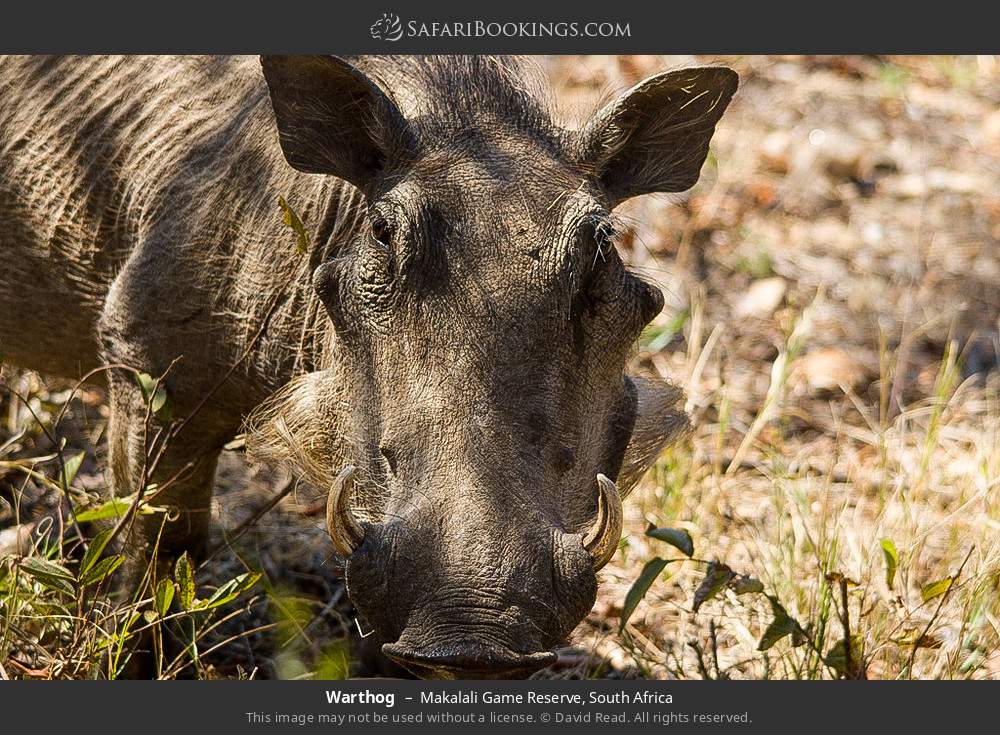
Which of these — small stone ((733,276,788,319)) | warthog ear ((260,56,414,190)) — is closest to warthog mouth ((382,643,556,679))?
warthog ear ((260,56,414,190))

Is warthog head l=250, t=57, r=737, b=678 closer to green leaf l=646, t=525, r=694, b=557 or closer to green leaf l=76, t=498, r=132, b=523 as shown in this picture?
green leaf l=646, t=525, r=694, b=557

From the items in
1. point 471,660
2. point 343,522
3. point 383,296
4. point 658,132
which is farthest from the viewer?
point 658,132

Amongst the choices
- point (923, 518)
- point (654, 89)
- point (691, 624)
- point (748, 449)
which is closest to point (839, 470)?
point (748, 449)

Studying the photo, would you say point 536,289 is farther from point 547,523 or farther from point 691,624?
point 691,624

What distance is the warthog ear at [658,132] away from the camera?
9.60ft

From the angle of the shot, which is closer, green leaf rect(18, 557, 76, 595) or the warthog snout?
the warthog snout

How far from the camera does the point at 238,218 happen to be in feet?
10.4

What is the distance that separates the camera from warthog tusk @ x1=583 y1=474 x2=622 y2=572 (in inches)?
95.8

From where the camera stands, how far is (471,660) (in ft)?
7.22

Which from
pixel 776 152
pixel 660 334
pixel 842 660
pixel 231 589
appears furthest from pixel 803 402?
pixel 231 589

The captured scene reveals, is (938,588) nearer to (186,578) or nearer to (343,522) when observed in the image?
(343,522)
